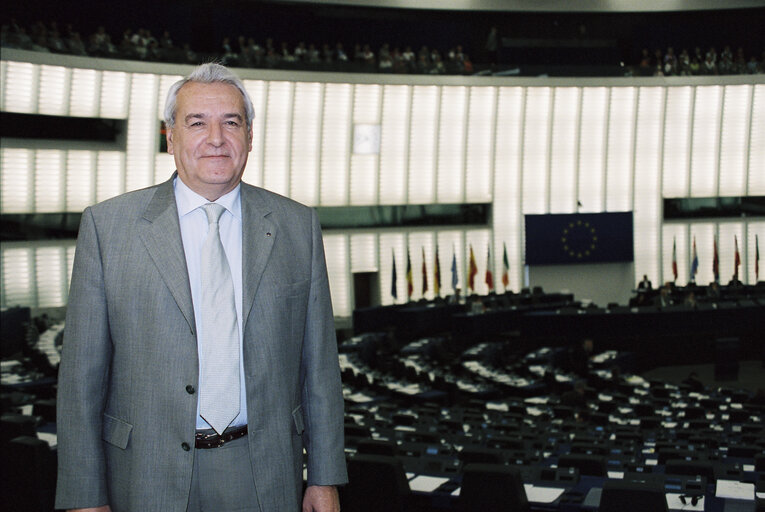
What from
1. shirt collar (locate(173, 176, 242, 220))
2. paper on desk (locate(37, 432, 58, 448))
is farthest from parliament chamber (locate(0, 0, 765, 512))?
shirt collar (locate(173, 176, 242, 220))

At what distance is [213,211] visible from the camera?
2.35 metres

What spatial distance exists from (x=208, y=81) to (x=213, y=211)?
0.37m

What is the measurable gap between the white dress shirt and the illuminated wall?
18478 mm

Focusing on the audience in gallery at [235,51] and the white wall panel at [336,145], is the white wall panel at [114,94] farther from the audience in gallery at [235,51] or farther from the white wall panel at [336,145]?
the white wall panel at [336,145]

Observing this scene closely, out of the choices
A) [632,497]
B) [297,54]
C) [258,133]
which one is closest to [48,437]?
[632,497]

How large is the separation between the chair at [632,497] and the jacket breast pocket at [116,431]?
266 centimetres

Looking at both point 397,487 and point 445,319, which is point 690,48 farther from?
point 397,487

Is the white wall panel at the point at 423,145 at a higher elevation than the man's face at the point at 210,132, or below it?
higher

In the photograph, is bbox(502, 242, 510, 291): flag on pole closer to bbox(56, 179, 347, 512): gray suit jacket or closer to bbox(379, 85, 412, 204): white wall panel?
bbox(379, 85, 412, 204): white wall panel

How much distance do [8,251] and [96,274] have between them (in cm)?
1857

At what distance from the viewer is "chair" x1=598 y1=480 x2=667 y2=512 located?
3.91m

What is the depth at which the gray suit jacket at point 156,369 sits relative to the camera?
2.18 m

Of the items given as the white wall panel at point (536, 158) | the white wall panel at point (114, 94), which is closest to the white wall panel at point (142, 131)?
the white wall panel at point (114, 94)

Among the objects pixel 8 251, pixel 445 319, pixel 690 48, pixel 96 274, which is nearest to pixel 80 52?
pixel 8 251
